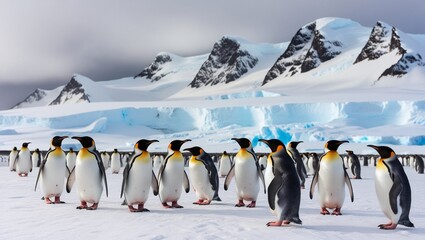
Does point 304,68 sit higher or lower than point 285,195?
higher

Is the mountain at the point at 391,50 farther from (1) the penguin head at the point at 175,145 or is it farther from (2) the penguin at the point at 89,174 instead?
(2) the penguin at the point at 89,174

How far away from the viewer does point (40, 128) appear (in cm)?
4491

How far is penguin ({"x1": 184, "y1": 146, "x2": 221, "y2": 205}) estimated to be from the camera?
7.62 meters

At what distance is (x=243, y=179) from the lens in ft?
23.8

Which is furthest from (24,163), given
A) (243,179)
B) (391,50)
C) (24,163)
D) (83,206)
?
(391,50)

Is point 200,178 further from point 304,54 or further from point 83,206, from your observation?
point 304,54

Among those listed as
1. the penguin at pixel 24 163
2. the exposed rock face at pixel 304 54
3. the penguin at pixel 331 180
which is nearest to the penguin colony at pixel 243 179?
the penguin at pixel 331 180

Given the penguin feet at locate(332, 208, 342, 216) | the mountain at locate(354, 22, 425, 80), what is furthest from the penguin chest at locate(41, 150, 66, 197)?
the mountain at locate(354, 22, 425, 80)

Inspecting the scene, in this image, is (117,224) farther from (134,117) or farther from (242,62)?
(242,62)

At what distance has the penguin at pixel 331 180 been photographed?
661cm

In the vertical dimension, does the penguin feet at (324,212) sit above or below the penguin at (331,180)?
below

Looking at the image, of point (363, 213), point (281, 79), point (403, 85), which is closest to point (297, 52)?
point (281, 79)

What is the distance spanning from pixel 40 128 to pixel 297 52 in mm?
85554

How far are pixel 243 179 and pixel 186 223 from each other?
1.77 m
